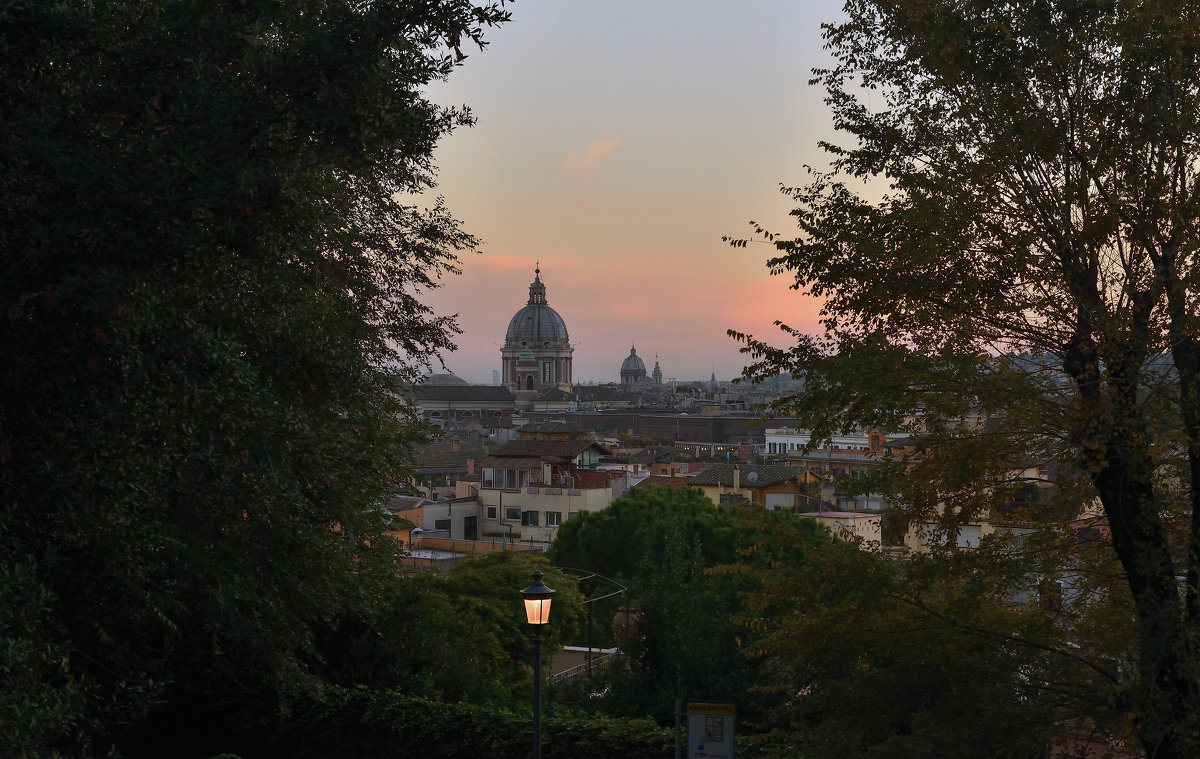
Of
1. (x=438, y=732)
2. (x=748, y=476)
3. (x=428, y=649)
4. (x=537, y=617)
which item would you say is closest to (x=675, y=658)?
(x=428, y=649)

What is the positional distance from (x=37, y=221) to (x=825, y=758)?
6.12m

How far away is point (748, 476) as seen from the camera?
48031 millimetres

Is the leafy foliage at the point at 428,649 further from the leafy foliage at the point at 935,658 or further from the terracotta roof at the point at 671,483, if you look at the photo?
the terracotta roof at the point at 671,483

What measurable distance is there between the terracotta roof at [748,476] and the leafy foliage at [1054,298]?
3816cm

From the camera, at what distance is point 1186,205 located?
7.70 metres

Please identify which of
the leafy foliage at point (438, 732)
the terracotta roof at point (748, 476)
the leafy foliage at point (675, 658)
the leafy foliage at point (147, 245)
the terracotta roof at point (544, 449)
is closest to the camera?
the leafy foliage at point (147, 245)

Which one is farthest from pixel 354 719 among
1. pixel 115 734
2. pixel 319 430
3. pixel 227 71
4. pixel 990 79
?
pixel 990 79

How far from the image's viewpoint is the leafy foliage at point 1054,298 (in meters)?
7.65

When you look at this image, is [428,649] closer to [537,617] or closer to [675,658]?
[675,658]

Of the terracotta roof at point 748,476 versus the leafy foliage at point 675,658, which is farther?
the terracotta roof at point 748,476

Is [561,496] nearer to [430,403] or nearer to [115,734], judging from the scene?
[115,734]

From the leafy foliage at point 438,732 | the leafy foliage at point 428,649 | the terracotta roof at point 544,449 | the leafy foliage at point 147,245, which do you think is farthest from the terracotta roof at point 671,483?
the leafy foliage at point 147,245

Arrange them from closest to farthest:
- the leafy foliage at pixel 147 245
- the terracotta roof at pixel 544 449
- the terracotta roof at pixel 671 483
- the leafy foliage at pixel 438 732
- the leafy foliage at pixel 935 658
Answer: the leafy foliage at pixel 147 245, the leafy foliage at pixel 935 658, the leafy foliage at pixel 438 732, the terracotta roof at pixel 671 483, the terracotta roof at pixel 544 449

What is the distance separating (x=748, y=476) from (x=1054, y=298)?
40085mm
